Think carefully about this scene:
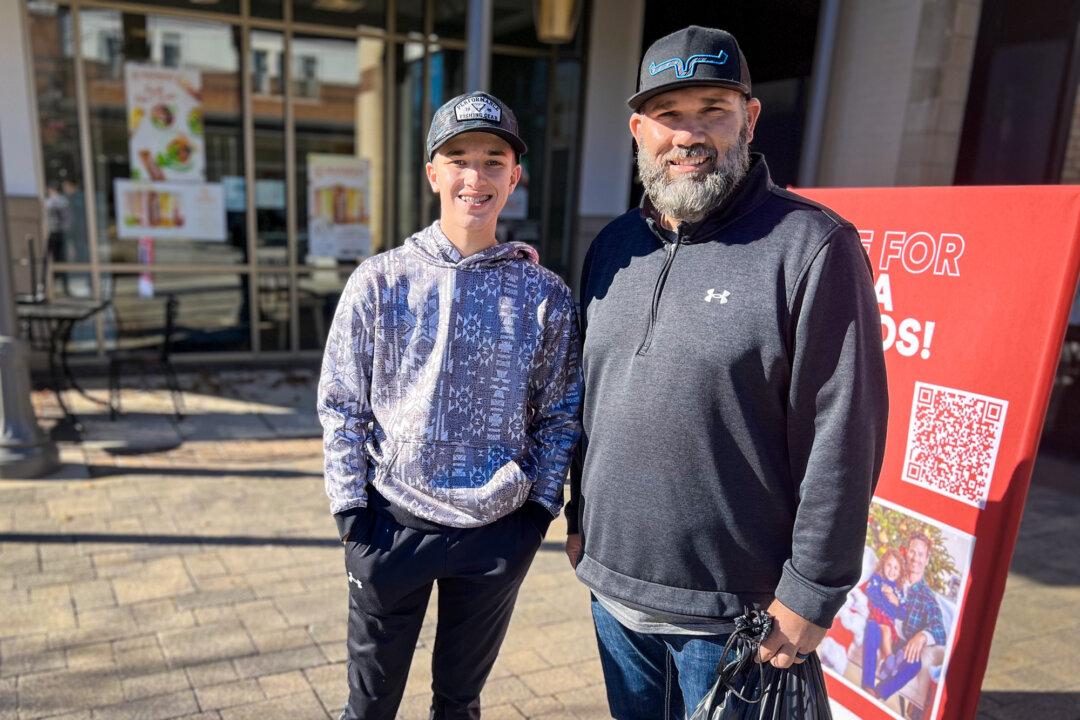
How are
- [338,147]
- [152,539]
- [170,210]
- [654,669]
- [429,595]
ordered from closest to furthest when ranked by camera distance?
1. [654,669]
2. [429,595]
3. [152,539]
4. [170,210]
5. [338,147]

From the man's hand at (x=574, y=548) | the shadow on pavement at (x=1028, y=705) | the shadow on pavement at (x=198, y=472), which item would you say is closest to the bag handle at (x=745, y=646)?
the man's hand at (x=574, y=548)

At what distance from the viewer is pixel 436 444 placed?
6.63 feet

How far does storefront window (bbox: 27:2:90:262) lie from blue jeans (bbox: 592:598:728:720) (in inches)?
279

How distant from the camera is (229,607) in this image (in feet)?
11.6

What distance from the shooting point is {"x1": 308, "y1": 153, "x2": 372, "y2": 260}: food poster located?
27.4 feet

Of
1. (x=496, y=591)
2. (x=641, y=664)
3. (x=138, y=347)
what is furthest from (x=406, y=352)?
(x=138, y=347)

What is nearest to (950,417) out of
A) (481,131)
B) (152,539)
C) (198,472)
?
(481,131)

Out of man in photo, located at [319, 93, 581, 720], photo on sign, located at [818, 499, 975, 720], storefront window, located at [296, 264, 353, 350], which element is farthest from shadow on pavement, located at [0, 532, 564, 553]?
storefront window, located at [296, 264, 353, 350]

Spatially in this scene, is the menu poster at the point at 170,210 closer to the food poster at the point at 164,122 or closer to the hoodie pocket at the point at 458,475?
the food poster at the point at 164,122

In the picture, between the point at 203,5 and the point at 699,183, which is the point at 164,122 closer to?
the point at 203,5

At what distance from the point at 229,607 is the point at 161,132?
18.5 ft

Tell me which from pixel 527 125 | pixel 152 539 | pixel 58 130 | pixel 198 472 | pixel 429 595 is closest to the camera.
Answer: pixel 429 595

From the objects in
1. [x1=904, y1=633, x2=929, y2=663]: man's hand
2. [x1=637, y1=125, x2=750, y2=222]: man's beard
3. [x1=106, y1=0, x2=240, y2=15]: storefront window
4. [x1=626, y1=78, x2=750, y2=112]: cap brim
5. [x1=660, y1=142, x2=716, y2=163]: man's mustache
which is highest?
[x1=106, y1=0, x2=240, y2=15]: storefront window

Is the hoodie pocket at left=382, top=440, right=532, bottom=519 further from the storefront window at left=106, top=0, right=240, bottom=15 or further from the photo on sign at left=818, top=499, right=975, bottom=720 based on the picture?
the storefront window at left=106, top=0, right=240, bottom=15
